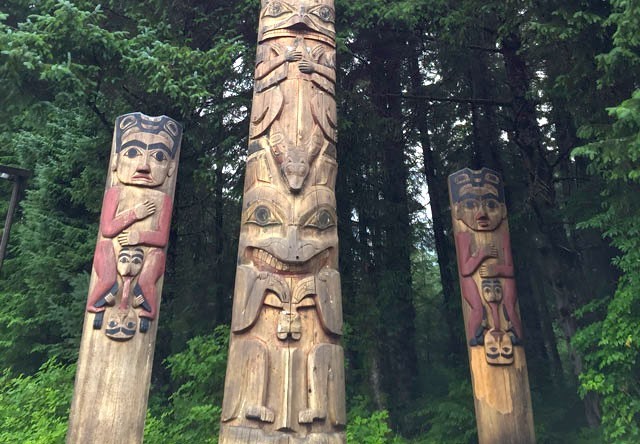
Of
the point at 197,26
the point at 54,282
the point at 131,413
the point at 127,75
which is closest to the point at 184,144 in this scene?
the point at 127,75

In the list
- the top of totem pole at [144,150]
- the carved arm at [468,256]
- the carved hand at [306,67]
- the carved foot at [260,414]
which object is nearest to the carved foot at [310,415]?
the carved foot at [260,414]

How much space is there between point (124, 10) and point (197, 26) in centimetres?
115

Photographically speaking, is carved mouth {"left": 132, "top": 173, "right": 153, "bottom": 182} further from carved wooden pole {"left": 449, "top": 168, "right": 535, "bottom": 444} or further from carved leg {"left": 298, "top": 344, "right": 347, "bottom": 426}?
carved wooden pole {"left": 449, "top": 168, "right": 535, "bottom": 444}

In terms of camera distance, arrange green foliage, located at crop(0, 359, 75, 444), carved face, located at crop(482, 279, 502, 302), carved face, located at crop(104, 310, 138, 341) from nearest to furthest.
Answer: carved face, located at crop(104, 310, 138, 341), green foliage, located at crop(0, 359, 75, 444), carved face, located at crop(482, 279, 502, 302)

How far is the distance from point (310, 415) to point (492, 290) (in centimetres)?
345

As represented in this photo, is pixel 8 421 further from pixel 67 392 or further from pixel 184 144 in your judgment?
pixel 184 144

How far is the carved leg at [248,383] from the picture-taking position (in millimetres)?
4051

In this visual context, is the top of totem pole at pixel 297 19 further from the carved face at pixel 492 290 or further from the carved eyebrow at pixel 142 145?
the carved face at pixel 492 290

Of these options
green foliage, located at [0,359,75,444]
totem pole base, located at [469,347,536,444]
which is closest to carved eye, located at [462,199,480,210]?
totem pole base, located at [469,347,536,444]

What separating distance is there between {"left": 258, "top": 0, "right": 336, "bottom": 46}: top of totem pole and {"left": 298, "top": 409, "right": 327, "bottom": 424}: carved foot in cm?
414

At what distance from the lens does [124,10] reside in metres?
8.34

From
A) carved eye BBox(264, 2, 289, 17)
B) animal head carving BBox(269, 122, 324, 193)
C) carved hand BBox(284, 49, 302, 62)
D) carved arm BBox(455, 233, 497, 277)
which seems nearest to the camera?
animal head carving BBox(269, 122, 324, 193)

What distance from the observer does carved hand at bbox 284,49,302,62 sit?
19.0 ft

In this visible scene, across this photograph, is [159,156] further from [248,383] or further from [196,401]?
[196,401]
